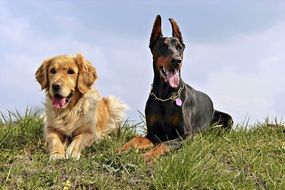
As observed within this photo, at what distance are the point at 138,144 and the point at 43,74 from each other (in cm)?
176

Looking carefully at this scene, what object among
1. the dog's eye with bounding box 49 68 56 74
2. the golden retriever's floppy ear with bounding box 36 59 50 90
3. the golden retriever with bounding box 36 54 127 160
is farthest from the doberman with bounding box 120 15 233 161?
the golden retriever's floppy ear with bounding box 36 59 50 90

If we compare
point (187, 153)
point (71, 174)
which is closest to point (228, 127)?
point (187, 153)

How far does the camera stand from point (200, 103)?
763 centimetres

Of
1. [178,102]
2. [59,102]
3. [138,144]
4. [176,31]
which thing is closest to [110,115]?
[59,102]

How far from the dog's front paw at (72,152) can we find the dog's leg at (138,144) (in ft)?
2.01

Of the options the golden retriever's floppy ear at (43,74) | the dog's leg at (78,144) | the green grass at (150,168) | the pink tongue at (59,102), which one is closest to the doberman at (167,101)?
the green grass at (150,168)

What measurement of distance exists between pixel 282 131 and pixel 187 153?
337 centimetres

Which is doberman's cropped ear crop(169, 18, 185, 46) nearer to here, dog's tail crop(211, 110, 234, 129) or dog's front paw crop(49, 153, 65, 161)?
dog's tail crop(211, 110, 234, 129)

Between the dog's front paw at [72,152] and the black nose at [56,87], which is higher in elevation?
the black nose at [56,87]

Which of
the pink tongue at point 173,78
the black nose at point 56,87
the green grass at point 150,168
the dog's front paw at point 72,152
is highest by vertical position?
the pink tongue at point 173,78

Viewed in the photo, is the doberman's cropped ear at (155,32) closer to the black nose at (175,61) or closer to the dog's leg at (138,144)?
the black nose at (175,61)

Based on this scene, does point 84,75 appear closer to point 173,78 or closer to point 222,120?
point 173,78

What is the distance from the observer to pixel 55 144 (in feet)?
21.6

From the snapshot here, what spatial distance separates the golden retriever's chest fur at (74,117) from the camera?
7.02 meters
